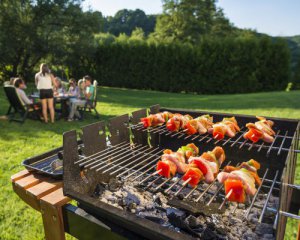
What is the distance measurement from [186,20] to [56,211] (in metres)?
34.9

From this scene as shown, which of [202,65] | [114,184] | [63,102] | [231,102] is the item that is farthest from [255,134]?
[202,65]

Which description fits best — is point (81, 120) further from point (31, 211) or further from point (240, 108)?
point (240, 108)

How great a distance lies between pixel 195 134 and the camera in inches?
113

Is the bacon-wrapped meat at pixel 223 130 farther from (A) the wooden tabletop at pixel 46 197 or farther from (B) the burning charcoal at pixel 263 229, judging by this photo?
(A) the wooden tabletop at pixel 46 197

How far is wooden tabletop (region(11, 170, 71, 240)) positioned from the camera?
1.84 metres

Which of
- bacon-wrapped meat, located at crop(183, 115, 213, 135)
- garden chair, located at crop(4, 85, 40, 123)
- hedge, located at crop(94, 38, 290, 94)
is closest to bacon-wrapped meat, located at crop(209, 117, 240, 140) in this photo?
bacon-wrapped meat, located at crop(183, 115, 213, 135)

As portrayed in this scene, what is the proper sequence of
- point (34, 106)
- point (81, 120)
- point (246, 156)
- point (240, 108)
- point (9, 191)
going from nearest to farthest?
point (246, 156)
point (9, 191)
point (34, 106)
point (81, 120)
point (240, 108)

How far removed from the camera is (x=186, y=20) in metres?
33.5

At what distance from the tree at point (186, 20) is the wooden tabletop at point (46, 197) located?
3311 cm

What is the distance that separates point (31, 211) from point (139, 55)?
17239 mm

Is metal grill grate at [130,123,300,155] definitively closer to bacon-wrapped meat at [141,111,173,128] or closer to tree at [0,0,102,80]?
bacon-wrapped meat at [141,111,173,128]

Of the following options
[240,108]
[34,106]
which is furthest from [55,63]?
[240,108]

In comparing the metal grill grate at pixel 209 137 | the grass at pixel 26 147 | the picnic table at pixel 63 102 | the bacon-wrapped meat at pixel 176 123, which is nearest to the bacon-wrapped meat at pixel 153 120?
the metal grill grate at pixel 209 137

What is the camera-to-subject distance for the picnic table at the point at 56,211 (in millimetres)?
1596
